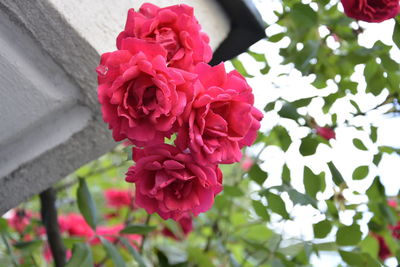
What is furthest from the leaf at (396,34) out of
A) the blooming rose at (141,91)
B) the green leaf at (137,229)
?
the green leaf at (137,229)

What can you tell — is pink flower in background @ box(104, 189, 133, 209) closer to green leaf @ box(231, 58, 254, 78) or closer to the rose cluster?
green leaf @ box(231, 58, 254, 78)

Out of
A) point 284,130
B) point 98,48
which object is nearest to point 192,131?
point 98,48

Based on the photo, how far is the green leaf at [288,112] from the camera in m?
0.93

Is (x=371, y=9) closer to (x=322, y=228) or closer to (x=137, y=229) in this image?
(x=322, y=228)

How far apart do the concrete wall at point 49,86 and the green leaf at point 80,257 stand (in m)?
0.13

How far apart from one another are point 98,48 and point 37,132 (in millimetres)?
172

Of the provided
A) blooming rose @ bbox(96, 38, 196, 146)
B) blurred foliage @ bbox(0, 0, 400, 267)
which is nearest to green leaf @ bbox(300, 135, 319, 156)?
blurred foliage @ bbox(0, 0, 400, 267)

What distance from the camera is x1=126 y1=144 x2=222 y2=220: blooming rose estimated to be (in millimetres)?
562

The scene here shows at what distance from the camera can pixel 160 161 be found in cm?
57

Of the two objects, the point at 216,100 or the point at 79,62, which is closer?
the point at 216,100

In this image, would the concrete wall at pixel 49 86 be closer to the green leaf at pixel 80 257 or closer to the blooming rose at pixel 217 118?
the green leaf at pixel 80 257

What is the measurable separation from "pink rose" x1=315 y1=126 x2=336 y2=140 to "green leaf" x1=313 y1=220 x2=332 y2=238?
0.18 metres

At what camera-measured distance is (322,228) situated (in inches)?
37.4

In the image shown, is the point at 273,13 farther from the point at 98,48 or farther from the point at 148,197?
the point at 148,197
